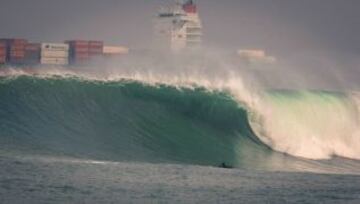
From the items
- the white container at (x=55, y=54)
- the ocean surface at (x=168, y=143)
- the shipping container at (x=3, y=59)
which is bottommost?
the ocean surface at (x=168, y=143)

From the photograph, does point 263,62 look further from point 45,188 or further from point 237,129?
point 45,188

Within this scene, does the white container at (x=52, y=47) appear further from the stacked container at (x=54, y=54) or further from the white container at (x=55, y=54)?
the white container at (x=55, y=54)

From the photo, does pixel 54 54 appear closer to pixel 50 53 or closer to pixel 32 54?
pixel 50 53

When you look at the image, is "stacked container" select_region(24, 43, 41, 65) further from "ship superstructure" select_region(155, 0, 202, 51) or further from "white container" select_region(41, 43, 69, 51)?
"ship superstructure" select_region(155, 0, 202, 51)

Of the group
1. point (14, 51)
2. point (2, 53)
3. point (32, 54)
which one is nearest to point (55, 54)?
point (32, 54)

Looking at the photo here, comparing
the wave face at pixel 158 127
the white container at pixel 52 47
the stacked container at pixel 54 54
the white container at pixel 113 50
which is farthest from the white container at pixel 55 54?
the wave face at pixel 158 127
